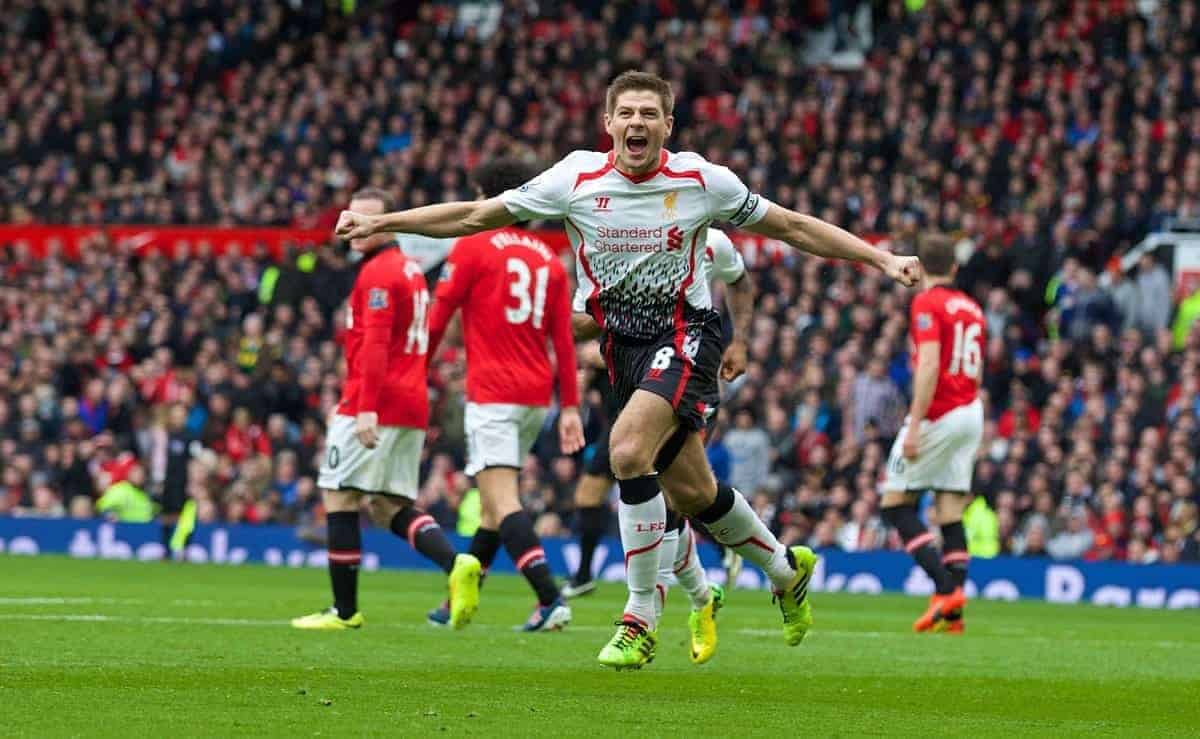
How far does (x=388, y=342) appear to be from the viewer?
37.1 ft

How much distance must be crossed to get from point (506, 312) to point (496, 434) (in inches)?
26.5

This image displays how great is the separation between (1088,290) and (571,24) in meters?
10.6

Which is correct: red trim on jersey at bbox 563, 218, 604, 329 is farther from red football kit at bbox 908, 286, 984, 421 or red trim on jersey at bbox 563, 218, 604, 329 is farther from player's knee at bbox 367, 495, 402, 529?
red football kit at bbox 908, 286, 984, 421

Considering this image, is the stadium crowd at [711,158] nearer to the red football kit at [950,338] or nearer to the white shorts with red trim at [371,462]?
the red football kit at [950,338]

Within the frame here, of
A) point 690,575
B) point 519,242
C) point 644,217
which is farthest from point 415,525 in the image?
point 644,217

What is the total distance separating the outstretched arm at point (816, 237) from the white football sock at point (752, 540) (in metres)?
1.17

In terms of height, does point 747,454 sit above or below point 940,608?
above

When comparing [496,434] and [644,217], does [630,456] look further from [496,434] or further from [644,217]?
[496,434]

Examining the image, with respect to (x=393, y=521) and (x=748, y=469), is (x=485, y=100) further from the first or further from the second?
(x=393, y=521)

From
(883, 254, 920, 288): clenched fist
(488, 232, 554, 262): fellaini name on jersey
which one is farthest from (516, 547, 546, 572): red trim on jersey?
(883, 254, 920, 288): clenched fist

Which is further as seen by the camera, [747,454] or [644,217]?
[747,454]

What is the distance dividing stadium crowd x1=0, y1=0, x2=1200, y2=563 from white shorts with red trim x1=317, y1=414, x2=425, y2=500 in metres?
8.89

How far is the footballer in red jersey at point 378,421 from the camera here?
444 inches

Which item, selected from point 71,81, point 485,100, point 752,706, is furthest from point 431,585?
point 71,81
